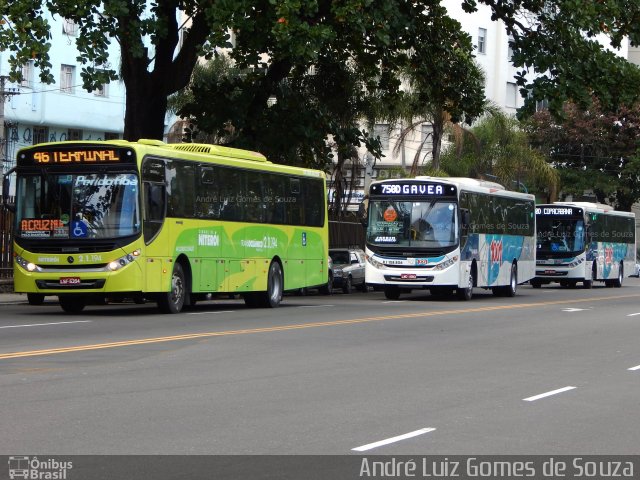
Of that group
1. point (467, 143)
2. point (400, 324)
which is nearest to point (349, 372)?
point (400, 324)

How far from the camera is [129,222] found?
2358cm

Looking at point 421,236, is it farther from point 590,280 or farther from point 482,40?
point 482,40

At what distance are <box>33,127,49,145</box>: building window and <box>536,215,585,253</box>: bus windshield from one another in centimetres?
2311

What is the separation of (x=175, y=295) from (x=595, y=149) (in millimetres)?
53181

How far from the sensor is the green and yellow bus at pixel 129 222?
23469 millimetres

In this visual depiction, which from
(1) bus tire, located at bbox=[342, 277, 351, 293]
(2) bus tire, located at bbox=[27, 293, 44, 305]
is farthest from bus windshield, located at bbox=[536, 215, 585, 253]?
(2) bus tire, located at bbox=[27, 293, 44, 305]

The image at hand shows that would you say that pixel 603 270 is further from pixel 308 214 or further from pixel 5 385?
pixel 5 385

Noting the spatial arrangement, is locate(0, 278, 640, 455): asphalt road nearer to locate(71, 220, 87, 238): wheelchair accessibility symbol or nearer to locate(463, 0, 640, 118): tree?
locate(71, 220, 87, 238): wheelchair accessibility symbol

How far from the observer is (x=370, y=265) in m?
34.8

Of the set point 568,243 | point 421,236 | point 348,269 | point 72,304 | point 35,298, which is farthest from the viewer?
point 568,243

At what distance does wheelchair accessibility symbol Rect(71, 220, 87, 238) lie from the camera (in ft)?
76.9

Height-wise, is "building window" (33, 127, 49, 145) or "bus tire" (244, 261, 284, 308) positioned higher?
"building window" (33, 127, 49, 145)

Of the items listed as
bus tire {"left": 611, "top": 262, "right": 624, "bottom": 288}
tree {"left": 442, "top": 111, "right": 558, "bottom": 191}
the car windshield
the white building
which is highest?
the white building
